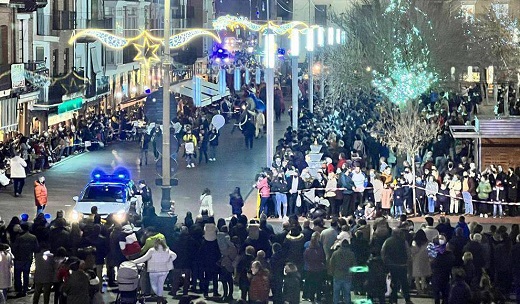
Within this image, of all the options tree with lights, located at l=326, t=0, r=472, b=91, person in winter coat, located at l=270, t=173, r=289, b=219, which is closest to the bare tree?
person in winter coat, located at l=270, t=173, r=289, b=219

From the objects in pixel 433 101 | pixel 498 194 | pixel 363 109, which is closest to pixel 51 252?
pixel 498 194

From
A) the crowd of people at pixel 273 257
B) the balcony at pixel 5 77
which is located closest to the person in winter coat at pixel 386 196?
the crowd of people at pixel 273 257

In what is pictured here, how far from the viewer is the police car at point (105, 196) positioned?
28641 millimetres

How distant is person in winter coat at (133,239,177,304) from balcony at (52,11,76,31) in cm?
3479

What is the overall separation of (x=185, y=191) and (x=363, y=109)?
1882 cm

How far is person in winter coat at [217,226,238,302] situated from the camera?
21969 millimetres

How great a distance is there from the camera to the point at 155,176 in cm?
4038

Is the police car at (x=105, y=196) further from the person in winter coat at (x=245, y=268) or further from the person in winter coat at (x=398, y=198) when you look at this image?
the person in winter coat at (x=245, y=268)

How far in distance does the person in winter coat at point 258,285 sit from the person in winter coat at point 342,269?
5.55 feet

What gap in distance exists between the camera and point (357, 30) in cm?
6781

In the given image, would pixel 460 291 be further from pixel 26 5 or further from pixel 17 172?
pixel 26 5

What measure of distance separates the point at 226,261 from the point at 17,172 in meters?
14.3

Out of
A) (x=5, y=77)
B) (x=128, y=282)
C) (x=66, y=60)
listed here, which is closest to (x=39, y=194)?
(x=128, y=282)

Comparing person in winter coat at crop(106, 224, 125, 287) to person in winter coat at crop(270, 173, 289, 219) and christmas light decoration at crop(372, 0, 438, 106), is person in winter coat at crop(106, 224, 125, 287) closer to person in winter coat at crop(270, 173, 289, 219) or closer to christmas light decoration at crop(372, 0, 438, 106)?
person in winter coat at crop(270, 173, 289, 219)
